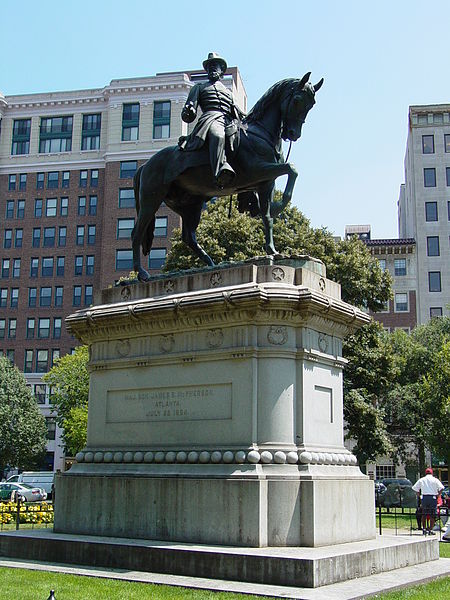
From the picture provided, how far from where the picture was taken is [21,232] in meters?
88.9

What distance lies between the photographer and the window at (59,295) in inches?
3406

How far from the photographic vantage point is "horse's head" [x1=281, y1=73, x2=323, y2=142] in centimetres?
1422

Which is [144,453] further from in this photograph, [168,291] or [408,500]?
[408,500]

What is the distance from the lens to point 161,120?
85875 millimetres

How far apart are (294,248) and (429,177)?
55.4m

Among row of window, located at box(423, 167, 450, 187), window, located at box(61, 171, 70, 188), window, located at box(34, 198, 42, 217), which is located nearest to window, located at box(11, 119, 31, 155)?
window, located at box(61, 171, 70, 188)

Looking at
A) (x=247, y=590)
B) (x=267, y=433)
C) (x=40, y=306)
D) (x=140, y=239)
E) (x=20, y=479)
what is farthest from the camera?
(x=40, y=306)

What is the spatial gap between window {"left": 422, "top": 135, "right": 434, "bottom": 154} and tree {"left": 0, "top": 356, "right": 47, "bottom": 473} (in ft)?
171

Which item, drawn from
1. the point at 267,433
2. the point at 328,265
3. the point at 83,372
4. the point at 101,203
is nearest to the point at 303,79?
the point at 267,433

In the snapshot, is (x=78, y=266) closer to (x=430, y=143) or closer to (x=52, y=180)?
(x=52, y=180)

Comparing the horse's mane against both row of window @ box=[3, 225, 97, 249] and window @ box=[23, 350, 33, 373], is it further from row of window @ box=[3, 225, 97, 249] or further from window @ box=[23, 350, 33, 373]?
window @ box=[23, 350, 33, 373]

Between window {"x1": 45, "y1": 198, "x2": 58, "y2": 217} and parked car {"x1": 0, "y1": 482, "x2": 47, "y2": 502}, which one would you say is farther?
window {"x1": 45, "y1": 198, "x2": 58, "y2": 217}

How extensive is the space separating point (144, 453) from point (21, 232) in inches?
3106

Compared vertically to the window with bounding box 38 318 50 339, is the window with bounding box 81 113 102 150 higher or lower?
higher
